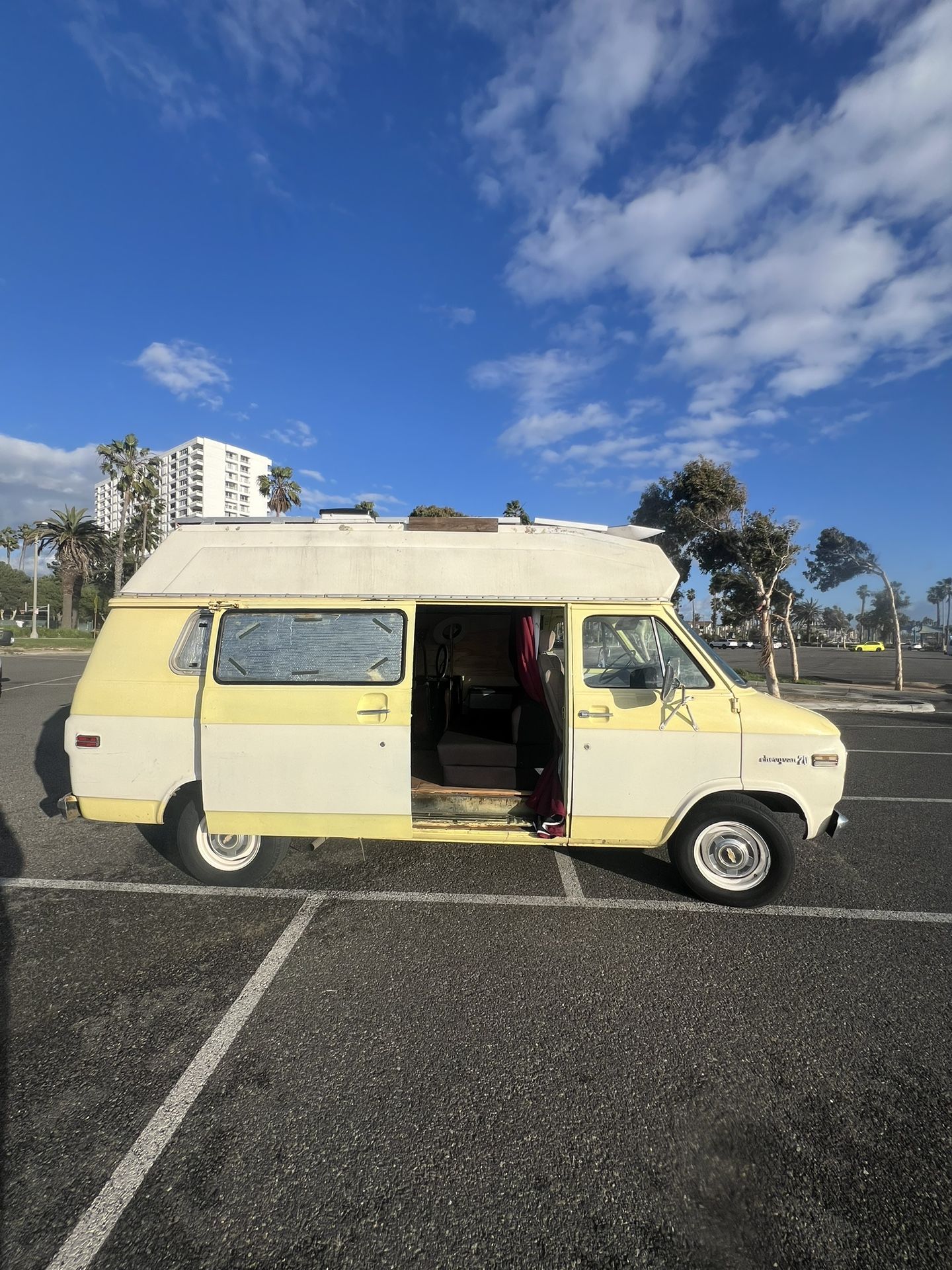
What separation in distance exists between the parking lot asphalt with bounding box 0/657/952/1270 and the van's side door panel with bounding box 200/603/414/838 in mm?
651

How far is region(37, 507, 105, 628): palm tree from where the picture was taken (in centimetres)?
5022

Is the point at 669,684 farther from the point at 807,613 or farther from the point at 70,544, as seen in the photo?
the point at 807,613

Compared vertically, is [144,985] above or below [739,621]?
below

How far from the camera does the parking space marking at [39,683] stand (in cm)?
1544

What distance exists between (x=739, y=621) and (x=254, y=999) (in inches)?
1190

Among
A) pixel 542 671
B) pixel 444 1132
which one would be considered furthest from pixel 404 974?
pixel 542 671

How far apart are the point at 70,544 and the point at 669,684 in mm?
58823

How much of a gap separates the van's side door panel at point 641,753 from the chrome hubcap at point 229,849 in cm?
233

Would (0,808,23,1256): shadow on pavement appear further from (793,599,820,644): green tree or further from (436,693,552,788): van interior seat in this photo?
(793,599,820,644): green tree

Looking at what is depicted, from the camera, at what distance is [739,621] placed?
29.7m

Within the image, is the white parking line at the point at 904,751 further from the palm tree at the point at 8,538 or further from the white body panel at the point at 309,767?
the palm tree at the point at 8,538

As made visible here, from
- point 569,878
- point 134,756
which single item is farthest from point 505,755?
point 134,756

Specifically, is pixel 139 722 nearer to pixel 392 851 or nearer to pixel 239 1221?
pixel 392 851

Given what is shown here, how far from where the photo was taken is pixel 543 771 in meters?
4.69
